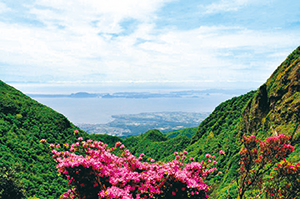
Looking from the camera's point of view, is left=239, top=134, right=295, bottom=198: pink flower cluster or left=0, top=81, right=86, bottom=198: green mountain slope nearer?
left=239, top=134, right=295, bottom=198: pink flower cluster

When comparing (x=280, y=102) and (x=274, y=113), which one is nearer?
(x=280, y=102)

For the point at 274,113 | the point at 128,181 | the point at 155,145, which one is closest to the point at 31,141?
the point at 128,181

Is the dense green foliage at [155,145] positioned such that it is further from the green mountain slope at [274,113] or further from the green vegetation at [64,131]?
the green mountain slope at [274,113]

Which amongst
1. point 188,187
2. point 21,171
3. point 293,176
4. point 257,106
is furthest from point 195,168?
point 21,171

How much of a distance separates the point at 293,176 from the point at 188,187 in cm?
371

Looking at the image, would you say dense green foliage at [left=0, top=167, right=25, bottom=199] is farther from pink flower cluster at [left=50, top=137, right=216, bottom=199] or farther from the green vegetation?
pink flower cluster at [left=50, top=137, right=216, bottom=199]

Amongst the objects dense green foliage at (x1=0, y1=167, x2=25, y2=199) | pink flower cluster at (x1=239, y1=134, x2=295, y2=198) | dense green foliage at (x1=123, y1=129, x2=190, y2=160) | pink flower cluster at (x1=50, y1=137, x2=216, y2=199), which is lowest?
dense green foliage at (x1=123, y1=129, x2=190, y2=160)

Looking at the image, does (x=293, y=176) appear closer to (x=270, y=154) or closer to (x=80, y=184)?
(x=270, y=154)

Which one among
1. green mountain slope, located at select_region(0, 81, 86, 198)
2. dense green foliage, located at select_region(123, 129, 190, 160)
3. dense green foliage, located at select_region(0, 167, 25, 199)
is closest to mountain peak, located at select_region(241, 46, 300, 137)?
dense green foliage, located at select_region(0, 167, 25, 199)

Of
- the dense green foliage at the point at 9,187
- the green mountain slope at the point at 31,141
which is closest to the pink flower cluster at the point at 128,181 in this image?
the dense green foliage at the point at 9,187

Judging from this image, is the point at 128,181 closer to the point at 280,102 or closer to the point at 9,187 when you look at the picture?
the point at 9,187

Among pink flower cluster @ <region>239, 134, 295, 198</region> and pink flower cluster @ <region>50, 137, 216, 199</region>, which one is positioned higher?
pink flower cluster @ <region>239, 134, 295, 198</region>

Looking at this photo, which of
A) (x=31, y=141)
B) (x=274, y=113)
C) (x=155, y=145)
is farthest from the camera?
(x=155, y=145)

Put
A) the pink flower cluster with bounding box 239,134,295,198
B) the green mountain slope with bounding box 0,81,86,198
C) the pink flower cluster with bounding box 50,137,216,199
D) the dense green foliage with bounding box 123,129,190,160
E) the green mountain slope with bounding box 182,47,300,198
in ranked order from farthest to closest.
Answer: the dense green foliage with bounding box 123,129,190,160, the green mountain slope with bounding box 0,81,86,198, the green mountain slope with bounding box 182,47,300,198, the pink flower cluster with bounding box 239,134,295,198, the pink flower cluster with bounding box 50,137,216,199
